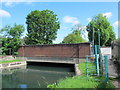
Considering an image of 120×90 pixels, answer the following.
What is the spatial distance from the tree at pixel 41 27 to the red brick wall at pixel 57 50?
4.89m

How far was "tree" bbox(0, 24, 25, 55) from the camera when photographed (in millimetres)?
22188

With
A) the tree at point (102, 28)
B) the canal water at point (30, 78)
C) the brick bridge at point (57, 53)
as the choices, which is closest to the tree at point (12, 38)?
the brick bridge at point (57, 53)

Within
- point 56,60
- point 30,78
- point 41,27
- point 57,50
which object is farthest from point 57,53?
point 41,27

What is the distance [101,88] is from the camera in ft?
15.3

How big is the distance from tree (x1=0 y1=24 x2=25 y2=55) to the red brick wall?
3.84ft

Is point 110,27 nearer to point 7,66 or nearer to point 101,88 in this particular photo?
point 7,66

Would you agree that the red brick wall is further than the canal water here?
Yes

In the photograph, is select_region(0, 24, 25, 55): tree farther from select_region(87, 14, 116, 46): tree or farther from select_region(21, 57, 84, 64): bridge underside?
select_region(87, 14, 116, 46): tree

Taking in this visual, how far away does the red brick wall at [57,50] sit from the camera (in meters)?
17.3

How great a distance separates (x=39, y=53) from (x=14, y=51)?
555cm

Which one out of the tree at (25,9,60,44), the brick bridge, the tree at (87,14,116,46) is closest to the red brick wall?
the brick bridge

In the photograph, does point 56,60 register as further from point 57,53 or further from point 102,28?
point 102,28

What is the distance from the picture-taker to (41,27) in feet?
87.7

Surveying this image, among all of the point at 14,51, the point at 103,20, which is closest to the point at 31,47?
the point at 14,51
